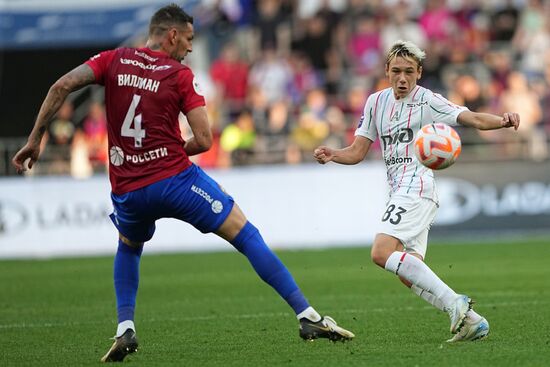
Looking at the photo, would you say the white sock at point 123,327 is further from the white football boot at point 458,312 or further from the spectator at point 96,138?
the spectator at point 96,138

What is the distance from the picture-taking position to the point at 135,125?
26.0 feet

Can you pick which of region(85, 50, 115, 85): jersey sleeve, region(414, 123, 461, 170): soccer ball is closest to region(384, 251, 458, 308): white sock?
region(414, 123, 461, 170): soccer ball

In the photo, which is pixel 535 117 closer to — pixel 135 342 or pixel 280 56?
pixel 280 56

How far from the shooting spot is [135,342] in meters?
8.08

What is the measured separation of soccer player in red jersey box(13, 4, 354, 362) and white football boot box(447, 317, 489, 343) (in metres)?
0.89

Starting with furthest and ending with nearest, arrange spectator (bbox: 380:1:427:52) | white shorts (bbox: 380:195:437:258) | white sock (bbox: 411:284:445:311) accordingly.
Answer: spectator (bbox: 380:1:427:52), white shorts (bbox: 380:195:437:258), white sock (bbox: 411:284:445:311)

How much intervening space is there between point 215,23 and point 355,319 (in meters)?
15.6

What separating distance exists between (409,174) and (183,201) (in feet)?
6.21

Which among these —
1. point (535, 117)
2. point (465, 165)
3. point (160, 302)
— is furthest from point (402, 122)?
point (535, 117)

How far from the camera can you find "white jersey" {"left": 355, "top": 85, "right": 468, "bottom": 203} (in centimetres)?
882

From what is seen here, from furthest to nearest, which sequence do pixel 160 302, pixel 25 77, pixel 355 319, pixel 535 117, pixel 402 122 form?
pixel 25 77 < pixel 535 117 < pixel 160 302 < pixel 355 319 < pixel 402 122

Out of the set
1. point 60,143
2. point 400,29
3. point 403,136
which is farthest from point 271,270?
point 400,29

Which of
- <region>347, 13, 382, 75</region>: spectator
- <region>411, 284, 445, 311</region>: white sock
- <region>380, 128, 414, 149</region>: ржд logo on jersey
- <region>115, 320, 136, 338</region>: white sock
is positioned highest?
<region>347, 13, 382, 75</region>: spectator

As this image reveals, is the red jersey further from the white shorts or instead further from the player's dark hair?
the white shorts
